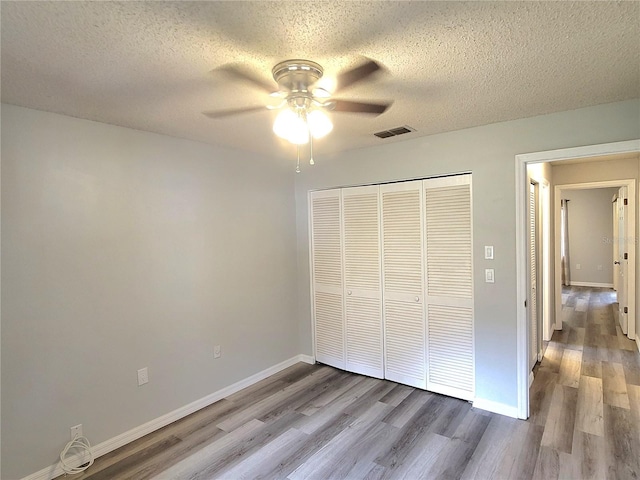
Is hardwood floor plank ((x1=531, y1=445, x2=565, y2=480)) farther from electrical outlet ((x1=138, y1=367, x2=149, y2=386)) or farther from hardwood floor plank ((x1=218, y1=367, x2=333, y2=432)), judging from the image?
electrical outlet ((x1=138, y1=367, x2=149, y2=386))

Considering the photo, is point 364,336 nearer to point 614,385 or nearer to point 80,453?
point 614,385

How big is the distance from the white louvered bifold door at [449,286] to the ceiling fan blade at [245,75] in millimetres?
1844

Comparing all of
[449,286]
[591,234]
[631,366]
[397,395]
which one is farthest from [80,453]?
[591,234]

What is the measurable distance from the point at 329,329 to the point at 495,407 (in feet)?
5.83

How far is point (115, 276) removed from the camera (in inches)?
102

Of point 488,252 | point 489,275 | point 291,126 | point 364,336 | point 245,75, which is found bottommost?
point 364,336

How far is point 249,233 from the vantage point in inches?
142

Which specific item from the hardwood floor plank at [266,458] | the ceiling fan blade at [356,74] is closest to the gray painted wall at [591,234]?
the ceiling fan blade at [356,74]

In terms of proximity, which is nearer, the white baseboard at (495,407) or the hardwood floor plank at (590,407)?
the hardwood floor plank at (590,407)

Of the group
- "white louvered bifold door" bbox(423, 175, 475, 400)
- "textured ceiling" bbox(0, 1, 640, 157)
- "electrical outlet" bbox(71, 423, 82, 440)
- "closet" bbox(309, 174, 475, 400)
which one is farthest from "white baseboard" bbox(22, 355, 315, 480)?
"textured ceiling" bbox(0, 1, 640, 157)

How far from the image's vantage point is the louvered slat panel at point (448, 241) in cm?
304

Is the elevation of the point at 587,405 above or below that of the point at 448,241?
below

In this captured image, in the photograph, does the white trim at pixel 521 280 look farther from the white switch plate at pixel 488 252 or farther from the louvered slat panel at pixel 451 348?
the louvered slat panel at pixel 451 348

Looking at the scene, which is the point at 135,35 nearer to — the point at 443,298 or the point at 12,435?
the point at 12,435
